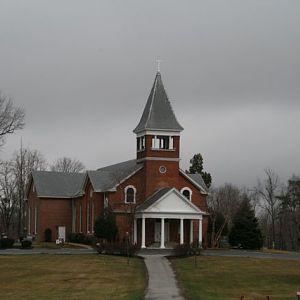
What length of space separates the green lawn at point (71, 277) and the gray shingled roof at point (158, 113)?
20.7m

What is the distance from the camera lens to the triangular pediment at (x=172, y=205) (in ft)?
217

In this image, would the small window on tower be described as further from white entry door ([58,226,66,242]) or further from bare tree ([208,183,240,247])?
white entry door ([58,226,66,242])

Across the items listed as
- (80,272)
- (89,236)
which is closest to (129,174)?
(89,236)

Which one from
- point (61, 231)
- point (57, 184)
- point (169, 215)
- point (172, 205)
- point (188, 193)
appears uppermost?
point (57, 184)

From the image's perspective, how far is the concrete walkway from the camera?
92.0 ft

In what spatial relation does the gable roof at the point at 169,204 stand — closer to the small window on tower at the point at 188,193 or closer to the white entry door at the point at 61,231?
the small window on tower at the point at 188,193

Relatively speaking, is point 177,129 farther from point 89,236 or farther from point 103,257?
point 103,257

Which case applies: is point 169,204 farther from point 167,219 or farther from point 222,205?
point 222,205

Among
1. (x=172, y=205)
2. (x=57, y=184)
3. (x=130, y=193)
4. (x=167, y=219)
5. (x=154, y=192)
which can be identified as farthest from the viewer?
(x=57, y=184)

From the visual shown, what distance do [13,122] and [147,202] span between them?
16.3 meters

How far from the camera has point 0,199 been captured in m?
100

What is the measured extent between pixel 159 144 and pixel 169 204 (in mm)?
6975

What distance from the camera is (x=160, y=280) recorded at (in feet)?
116

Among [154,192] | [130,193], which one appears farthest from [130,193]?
[154,192]
